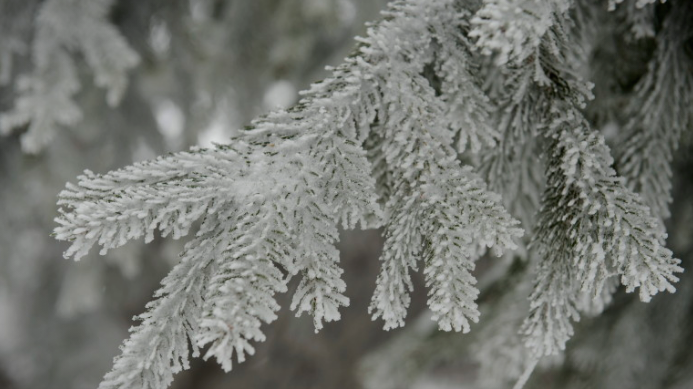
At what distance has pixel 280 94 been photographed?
141 inches

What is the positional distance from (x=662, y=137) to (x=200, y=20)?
2.38m

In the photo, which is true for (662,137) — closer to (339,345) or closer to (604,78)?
(604,78)

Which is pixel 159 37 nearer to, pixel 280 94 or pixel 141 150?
pixel 141 150

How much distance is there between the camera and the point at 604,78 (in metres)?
1.14

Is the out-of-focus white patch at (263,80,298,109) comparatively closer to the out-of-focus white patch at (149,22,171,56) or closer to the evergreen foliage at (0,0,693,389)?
the out-of-focus white patch at (149,22,171,56)

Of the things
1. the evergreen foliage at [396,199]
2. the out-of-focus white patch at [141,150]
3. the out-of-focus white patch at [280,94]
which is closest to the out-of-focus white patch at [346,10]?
the out-of-focus white patch at [280,94]

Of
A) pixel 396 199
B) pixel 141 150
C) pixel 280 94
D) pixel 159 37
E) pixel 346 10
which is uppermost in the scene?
pixel 280 94

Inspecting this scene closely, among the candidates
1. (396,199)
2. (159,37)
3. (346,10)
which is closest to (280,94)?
(346,10)

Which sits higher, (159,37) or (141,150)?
(159,37)

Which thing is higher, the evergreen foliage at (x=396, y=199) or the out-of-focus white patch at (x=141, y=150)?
the out-of-focus white patch at (x=141, y=150)

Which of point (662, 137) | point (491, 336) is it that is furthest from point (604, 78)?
point (491, 336)

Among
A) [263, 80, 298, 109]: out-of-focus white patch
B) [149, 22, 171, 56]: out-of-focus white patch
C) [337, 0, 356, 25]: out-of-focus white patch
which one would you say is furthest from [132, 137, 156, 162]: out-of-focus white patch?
[337, 0, 356, 25]: out-of-focus white patch

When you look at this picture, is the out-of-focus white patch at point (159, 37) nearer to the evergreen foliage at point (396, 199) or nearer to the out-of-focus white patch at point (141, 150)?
the out-of-focus white patch at point (141, 150)

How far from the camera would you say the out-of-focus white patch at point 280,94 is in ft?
9.89
